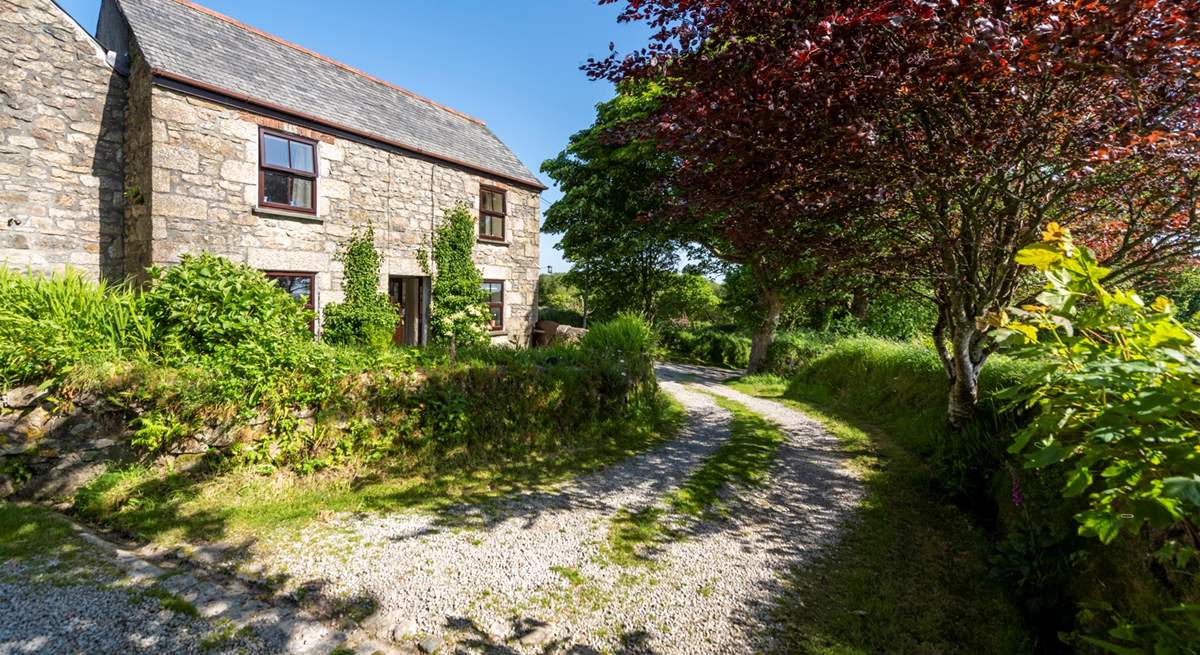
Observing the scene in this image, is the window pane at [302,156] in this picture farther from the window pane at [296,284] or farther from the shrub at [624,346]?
the shrub at [624,346]

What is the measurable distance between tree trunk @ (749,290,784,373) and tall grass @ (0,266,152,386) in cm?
1471

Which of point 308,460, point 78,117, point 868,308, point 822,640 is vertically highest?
point 78,117

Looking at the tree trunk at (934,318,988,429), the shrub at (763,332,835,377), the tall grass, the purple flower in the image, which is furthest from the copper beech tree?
the shrub at (763,332,835,377)

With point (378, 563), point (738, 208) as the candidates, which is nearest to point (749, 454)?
point (738, 208)

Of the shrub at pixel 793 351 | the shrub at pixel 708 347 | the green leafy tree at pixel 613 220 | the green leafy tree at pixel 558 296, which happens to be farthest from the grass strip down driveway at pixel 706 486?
the green leafy tree at pixel 558 296

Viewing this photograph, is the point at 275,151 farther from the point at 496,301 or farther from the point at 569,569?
the point at 569,569

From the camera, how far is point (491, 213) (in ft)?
44.2

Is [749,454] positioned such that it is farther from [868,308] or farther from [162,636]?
[868,308]

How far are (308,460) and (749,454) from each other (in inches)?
220

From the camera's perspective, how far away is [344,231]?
10359mm

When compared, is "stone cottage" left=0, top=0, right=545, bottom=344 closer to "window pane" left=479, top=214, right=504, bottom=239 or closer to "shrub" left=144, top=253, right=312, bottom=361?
"window pane" left=479, top=214, right=504, bottom=239

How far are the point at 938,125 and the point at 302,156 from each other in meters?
10.4

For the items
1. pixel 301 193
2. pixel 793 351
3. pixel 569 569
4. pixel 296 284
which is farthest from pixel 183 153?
pixel 793 351

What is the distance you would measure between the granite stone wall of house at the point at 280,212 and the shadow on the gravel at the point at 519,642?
28.1 ft
